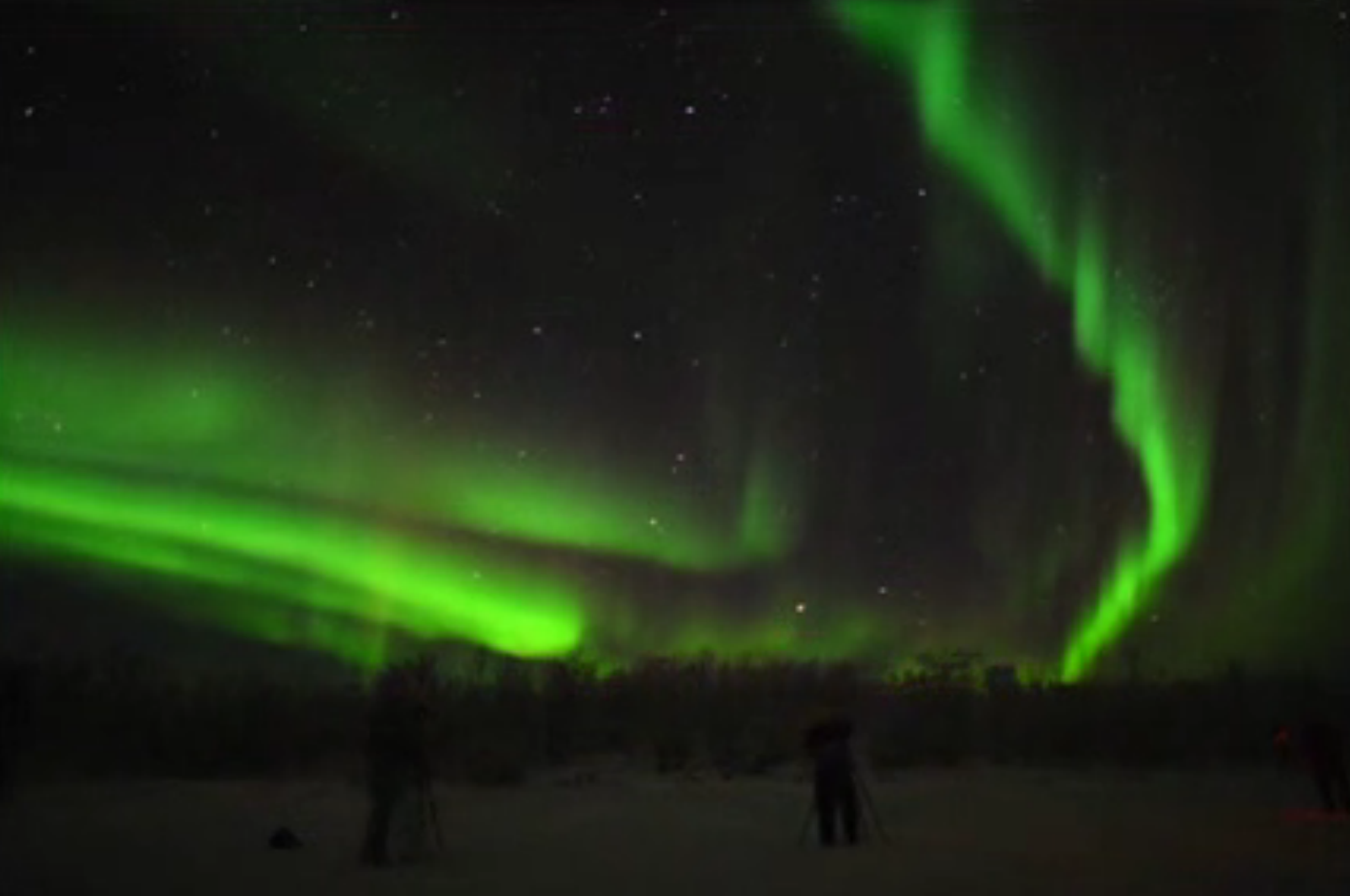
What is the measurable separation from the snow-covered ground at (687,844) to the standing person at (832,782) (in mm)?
578

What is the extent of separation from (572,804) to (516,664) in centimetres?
2585

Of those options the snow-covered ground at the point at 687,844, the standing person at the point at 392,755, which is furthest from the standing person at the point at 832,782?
the standing person at the point at 392,755

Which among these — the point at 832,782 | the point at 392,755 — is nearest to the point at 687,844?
the point at 832,782

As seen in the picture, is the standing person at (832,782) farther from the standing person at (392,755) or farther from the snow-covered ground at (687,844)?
the standing person at (392,755)

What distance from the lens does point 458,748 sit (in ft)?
115

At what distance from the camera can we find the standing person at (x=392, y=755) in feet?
52.9

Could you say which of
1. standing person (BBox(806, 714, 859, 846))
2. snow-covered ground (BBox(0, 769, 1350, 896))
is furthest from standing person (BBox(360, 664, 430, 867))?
standing person (BBox(806, 714, 859, 846))

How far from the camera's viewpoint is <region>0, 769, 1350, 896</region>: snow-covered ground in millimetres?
13906

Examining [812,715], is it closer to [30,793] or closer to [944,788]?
[944,788]

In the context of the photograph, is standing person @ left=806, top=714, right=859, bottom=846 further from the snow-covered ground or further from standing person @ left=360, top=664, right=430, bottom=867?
standing person @ left=360, top=664, right=430, bottom=867

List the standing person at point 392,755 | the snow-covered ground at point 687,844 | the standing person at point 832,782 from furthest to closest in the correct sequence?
the standing person at point 832,782 → the standing person at point 392,755 → the snow-covered ground at point 687,844

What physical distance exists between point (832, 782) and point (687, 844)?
1732 mm

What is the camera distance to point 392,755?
1627 cm

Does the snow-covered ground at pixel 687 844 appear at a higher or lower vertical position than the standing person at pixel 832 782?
lower
